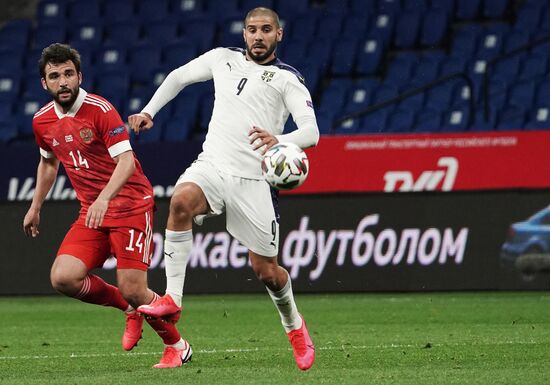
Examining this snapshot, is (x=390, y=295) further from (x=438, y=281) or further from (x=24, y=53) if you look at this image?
(x=24, y=53)

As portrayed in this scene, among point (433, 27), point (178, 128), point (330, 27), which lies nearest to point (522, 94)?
point (433, 27)

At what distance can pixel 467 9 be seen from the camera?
2023 centimetres

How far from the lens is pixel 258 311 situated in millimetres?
13125

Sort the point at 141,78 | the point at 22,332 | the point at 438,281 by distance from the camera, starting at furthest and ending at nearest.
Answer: the point at 141,78 → the point at 438,281 → the point at 22,332

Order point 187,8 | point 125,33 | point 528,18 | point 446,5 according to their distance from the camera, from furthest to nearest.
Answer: point 187,8, point 125,33, point 446,5, point 528,18

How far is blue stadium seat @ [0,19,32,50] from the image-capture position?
22.5 metres

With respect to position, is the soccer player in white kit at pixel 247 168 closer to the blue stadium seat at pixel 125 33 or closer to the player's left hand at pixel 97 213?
the player's left hand at pixel 97 213

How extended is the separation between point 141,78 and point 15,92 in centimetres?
212

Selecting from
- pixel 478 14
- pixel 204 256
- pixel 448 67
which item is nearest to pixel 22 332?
Answer: pixel 204 256

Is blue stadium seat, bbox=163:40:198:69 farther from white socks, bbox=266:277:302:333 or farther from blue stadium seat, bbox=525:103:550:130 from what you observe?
white socks, bbox=266:277:302:333

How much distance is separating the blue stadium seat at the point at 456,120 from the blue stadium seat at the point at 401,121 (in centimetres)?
50

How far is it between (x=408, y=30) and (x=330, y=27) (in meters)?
1.29

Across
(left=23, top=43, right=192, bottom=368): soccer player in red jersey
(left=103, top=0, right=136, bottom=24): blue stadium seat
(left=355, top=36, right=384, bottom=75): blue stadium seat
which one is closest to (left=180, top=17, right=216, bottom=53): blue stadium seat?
(left=103, top=0, right=136, bottom=24): blue stadium seat

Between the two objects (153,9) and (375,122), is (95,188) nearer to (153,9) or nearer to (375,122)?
(375,122)
